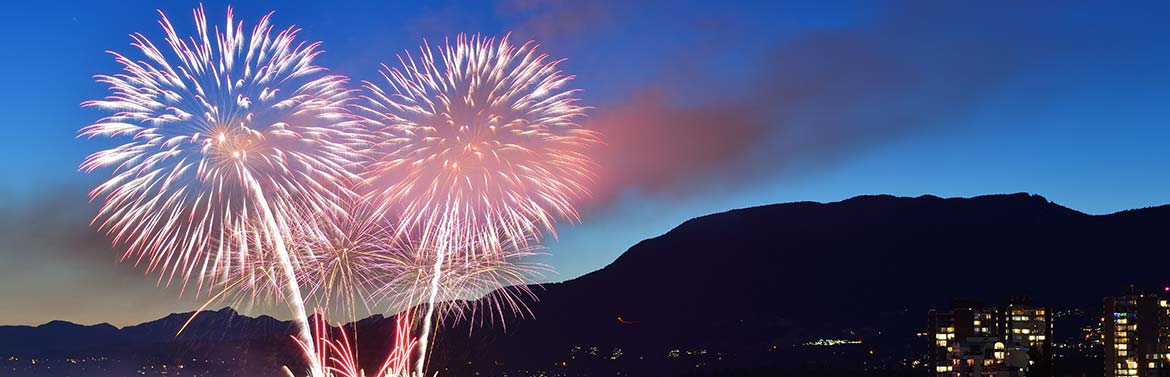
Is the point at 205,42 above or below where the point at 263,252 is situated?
above

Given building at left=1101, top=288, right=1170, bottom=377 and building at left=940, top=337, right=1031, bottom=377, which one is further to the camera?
building at left=1101, top=288, right=1170, bottom=377

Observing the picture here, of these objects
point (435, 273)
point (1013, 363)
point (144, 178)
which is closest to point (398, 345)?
point (435, 273)

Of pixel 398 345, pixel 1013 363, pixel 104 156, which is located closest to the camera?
pixel 104 156

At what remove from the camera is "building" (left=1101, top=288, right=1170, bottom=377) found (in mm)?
169625

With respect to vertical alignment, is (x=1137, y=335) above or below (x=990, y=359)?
above

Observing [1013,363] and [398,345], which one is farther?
[1013,363]

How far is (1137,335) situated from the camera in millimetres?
174000

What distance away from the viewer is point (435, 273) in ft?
141

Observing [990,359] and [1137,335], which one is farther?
[1137,335]

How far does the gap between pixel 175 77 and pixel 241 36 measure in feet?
7.87

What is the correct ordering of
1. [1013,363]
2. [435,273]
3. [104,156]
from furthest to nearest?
[1013,363]
[435,273]
[104,156]

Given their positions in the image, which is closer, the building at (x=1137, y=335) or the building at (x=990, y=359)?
the building at (x=990, y=359)

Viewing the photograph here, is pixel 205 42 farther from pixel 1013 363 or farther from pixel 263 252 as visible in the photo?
pixel 1013 363

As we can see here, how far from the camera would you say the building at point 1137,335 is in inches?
6678
